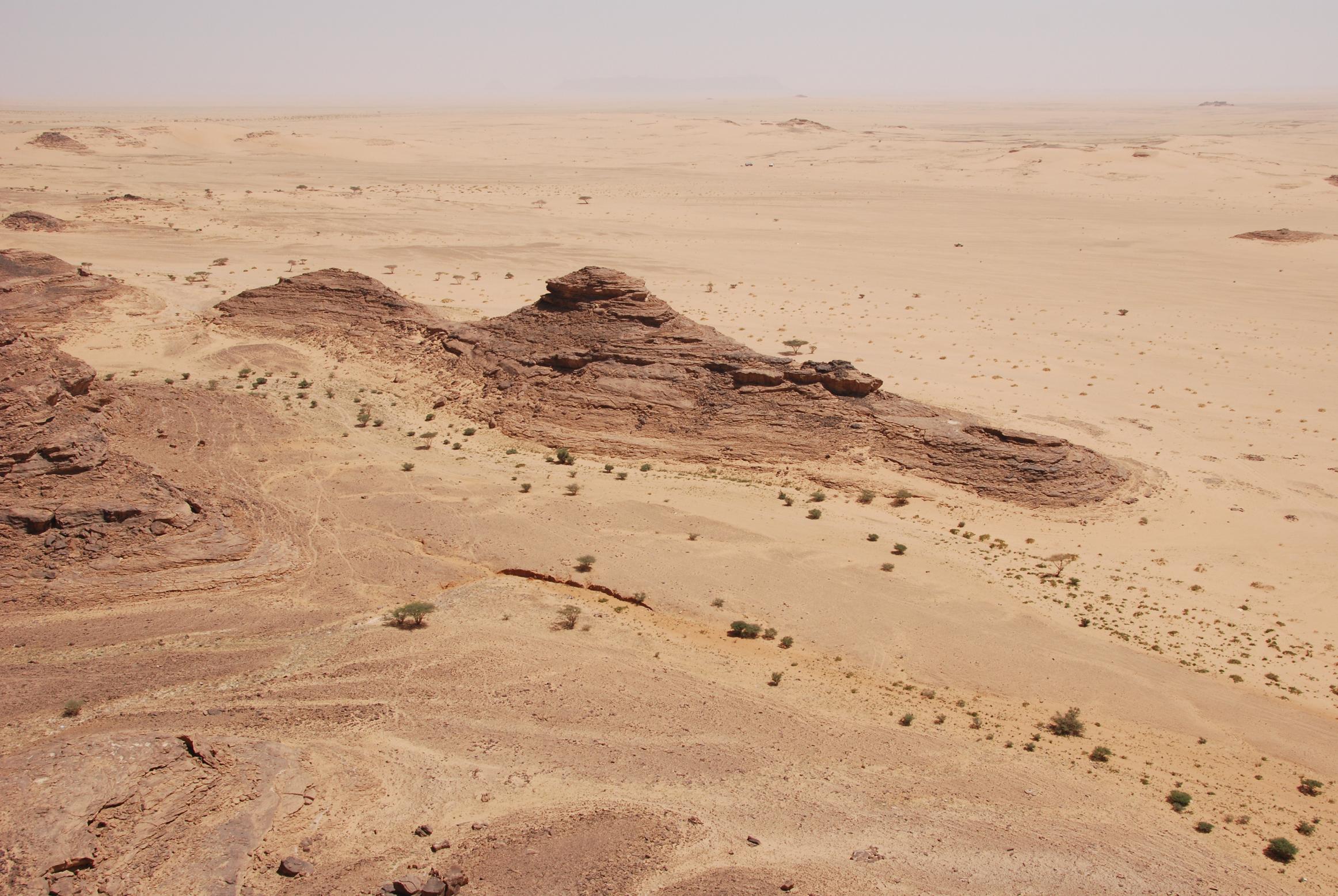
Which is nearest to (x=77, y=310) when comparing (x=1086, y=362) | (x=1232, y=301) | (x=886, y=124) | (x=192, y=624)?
(x=192, y=624)

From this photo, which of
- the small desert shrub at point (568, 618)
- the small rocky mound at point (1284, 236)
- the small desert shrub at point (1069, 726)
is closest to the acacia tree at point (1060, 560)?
the small desert shrub at point (1069, 726)

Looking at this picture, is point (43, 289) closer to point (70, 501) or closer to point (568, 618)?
point (70, 501)

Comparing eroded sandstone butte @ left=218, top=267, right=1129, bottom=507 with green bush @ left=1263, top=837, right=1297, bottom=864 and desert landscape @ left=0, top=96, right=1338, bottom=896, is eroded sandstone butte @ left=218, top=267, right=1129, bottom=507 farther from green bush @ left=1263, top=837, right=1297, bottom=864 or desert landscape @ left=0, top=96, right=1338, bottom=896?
green bush @ left=1263, top=837, right=1297, bottom=864

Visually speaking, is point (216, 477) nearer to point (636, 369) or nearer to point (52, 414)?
point (52, 414)

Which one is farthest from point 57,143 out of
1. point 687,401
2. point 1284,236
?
point 1284,236

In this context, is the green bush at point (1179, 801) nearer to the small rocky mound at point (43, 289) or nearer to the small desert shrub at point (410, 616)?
the small desert shrub at point (410, 616)

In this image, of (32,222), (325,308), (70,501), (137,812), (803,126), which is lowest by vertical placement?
(137,812)
